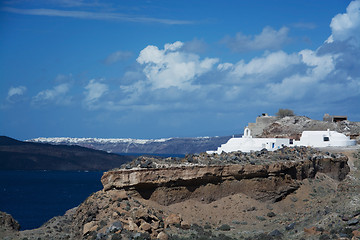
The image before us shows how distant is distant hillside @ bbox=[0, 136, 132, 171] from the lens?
12444cm

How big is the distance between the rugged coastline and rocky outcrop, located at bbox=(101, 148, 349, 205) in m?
0.06

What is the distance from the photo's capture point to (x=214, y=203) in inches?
1341

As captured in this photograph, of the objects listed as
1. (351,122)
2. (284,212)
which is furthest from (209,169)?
(351,122)

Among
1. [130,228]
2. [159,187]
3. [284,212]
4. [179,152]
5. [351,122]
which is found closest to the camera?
[130,228]

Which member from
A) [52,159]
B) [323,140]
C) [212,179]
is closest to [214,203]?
[212,179]

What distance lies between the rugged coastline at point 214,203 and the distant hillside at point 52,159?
86.3 metres

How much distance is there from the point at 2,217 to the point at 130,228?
11.5 metres

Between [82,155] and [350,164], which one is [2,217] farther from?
[82,155]

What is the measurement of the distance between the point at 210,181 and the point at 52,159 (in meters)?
98.9

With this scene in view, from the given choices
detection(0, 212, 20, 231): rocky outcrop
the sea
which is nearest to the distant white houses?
detection(0, 212, 20, 231): rocky outcrop

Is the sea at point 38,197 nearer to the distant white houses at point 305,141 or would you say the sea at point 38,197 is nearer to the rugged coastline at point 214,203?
the rugged coastline at point 214,203

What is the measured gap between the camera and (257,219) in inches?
1308

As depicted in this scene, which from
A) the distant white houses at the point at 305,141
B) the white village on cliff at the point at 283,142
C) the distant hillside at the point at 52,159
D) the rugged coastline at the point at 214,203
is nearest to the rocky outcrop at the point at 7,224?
the rugged coastline at the point at 214,203

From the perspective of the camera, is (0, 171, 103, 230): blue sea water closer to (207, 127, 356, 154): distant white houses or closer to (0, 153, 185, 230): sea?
(0, 153, 185, 230): sea
